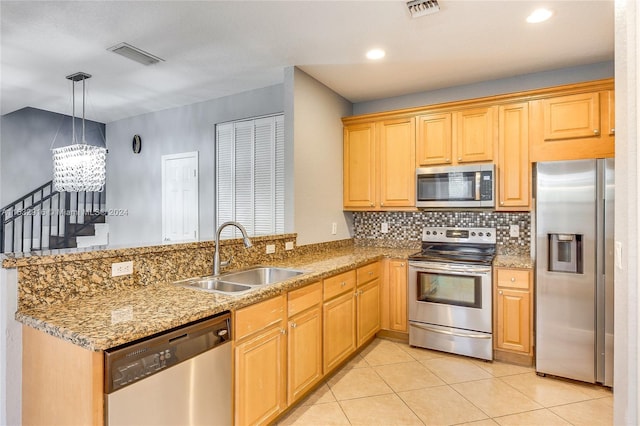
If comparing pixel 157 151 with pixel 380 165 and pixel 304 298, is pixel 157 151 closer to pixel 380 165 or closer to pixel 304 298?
pixel 380 165

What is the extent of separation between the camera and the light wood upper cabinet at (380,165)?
3.80 meters

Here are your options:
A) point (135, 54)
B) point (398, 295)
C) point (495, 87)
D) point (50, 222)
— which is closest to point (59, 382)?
point (135, 54)

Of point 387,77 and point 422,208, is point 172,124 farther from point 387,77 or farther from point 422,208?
point 422,208

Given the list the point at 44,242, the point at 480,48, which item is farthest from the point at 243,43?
the point at 44,242

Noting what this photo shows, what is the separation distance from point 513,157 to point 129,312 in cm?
333

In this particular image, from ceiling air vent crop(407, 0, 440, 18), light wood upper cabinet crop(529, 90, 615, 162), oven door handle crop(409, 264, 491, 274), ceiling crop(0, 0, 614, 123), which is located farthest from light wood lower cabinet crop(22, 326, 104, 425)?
light wood upper cabinet crop(529, 90, 615, 162)

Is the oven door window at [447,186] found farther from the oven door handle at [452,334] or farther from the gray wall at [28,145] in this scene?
the gray wall at [28,145]

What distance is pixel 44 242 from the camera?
5.41m

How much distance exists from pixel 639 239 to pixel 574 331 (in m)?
2.16

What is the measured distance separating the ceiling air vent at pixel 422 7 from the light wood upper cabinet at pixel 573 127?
1.54 m

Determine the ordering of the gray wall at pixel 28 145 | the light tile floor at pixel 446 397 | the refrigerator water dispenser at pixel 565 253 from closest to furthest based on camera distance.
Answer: the light tile floor at pixel 446 397
the refrigerator water dispenser at pixel 565 253
the gray wall at pixel 28 145

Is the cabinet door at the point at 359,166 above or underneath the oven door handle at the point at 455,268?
above

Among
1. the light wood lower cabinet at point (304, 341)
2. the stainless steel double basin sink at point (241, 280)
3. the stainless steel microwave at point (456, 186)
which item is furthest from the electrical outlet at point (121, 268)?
the stainless steel microwave at point (456, 186)

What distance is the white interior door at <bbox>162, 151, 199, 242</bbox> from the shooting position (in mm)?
4703
